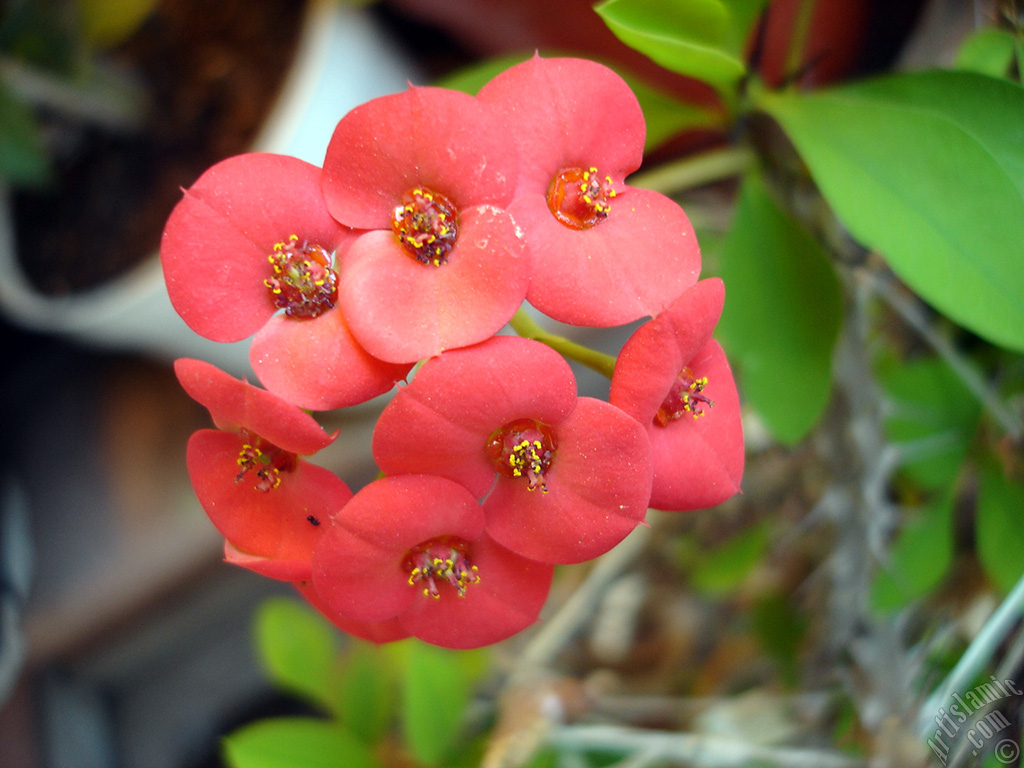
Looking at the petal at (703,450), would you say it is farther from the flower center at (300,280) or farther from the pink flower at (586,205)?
the flower center at (300,280)

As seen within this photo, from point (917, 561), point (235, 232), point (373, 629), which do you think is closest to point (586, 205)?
point (235, 232)

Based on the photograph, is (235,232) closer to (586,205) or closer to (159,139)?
(586,205)

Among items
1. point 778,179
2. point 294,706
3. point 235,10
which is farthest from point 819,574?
point 235,10

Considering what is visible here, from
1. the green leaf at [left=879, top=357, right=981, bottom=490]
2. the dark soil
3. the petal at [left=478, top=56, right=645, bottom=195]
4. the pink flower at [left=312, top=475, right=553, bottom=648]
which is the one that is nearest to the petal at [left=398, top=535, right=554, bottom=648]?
the pink flower at [left=312, top=475, right=553, bottom=648]

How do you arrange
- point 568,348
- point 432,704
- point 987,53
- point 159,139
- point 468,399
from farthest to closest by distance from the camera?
point 159,139
point 432,704
point 987,53
point 568,348
point 468,399

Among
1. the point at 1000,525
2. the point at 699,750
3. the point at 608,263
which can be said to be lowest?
the point at 699,750

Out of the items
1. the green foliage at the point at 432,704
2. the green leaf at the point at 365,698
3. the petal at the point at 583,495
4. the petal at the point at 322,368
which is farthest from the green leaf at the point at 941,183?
the green leaf at the point at 365,698
